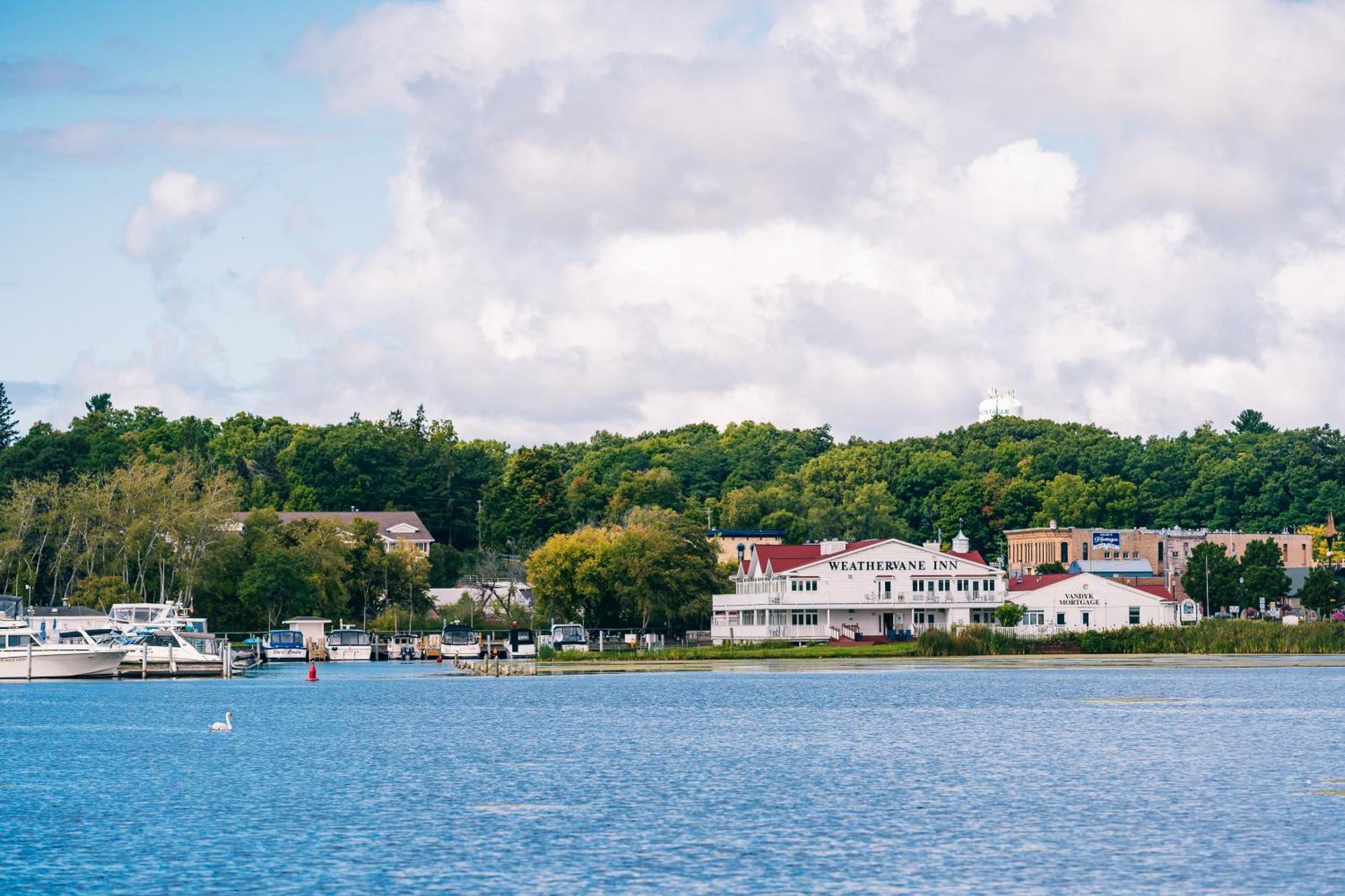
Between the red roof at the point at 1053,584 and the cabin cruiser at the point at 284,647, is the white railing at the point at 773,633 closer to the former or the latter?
the red roof at the point at 1053,584

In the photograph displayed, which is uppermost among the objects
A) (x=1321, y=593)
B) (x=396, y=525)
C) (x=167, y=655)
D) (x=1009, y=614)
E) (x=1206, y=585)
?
(x=396, y=525)

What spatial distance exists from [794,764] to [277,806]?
48.0ft

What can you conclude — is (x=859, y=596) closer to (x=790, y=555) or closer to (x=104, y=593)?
(x=790, y=555)

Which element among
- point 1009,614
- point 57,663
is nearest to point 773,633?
point 1009,614

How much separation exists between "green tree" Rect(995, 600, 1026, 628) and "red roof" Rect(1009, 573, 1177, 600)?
4.09 m

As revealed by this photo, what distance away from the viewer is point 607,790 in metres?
42.2

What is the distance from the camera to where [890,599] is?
135 metres

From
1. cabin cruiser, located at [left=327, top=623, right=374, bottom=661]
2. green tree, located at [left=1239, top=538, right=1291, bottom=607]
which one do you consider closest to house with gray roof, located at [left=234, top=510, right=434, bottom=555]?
cabin cruiser, located at [left=327, top=623, right=374, bottom=661]

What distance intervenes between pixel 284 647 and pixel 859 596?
42894 mm

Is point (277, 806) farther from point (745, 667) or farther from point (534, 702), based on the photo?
point (745, 667)

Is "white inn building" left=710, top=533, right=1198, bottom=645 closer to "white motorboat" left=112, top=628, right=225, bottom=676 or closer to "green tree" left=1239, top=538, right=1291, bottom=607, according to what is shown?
"green tree" left=1239, top=538, right=1291, bottom=607

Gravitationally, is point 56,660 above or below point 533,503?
below

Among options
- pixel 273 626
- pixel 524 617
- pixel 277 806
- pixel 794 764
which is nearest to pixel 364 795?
pixel 277 806

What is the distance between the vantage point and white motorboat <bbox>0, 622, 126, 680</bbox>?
92.1m
